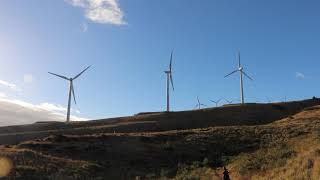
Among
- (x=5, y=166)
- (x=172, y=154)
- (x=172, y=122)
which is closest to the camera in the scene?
(x=5, y=166)

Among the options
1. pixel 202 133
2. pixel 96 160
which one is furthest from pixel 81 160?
pixel 202 133

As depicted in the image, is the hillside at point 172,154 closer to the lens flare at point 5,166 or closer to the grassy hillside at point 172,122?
the lens flare at point 5,166

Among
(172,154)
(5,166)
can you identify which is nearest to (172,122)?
(172,154)

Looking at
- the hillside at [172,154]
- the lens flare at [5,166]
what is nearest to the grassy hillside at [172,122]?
the hillside at [172,154]

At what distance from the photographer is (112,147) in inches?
2630

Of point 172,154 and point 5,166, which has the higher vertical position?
point 172,154

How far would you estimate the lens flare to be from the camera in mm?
47184

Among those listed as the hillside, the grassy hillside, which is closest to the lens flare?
the hillside

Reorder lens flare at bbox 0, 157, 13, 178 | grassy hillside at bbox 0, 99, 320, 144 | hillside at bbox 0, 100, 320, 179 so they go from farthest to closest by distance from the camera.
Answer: grassy hillside at bbox 0, 99, 320, 144 → lens flare at bbox 0, 157, 13, 178 → hillside at bbox 0, 100, 320, 179

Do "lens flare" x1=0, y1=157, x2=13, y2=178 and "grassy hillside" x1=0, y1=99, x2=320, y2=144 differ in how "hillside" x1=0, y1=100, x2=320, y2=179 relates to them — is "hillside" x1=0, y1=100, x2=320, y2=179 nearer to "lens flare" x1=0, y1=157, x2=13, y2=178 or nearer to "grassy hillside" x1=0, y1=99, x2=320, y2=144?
"lens flare" x1=0, y1=157, x2=13, y2=178

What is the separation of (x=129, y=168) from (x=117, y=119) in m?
73.5

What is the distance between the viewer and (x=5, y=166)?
167 feet

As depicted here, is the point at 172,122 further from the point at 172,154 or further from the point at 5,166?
the point at 5,166

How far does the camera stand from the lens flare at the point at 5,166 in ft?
155
